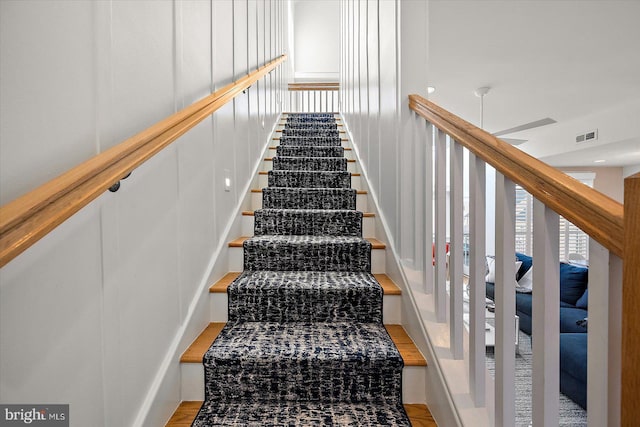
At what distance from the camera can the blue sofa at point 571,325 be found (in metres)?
2.58

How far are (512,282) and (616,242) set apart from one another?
38 centimetres

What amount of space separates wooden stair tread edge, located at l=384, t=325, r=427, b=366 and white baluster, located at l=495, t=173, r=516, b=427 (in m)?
0.40

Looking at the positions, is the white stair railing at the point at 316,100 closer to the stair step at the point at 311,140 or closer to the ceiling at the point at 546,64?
the ceiling at the point at 546,64

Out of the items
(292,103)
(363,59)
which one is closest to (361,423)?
(363,59)

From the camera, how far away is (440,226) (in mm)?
1388

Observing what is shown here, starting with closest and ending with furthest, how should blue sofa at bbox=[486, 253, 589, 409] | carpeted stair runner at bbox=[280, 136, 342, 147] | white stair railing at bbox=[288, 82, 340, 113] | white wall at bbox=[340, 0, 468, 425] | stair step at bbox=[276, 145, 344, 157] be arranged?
white wall at bbox=[340, 0, 468, 425] → blue sofa at bbox=[486, 253, 589, 409] → stair step at bbox=[276, 145, 344, 157] → carpeted stair runner at bbox=[280, 136, 342, 147] → white stair railing at bbox=[288, 82, 340, 113]

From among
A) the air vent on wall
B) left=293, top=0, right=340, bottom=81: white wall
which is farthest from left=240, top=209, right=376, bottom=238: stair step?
left=293, top=0, right=340, bottom=81: white wall

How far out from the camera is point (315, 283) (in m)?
1.66

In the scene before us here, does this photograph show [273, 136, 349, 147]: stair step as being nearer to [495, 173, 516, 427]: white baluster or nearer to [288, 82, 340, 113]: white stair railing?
[288, 82, 340, 113]: white stair railing

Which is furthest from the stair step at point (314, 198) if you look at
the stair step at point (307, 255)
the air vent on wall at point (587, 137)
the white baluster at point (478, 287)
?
the air vent on wall at point (587, 137)

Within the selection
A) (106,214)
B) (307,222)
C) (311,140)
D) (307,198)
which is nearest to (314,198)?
(307,198)

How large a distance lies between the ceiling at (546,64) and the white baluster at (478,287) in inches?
89.4
